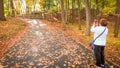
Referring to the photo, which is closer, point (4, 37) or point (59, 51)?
point (59, 51)

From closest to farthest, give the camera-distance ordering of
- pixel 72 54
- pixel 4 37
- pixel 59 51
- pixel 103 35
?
pixel 103 35
pixel 72 54
pixel 59 51
pixel 4 37

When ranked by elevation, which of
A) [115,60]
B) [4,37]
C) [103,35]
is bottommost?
[115,60]

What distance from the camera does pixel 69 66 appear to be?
6.69m

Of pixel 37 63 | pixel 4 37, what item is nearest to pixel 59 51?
pixel 37 63

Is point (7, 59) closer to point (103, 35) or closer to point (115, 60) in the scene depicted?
point (103, 35)

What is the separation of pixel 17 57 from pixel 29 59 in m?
0.71

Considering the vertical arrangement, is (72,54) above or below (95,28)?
below

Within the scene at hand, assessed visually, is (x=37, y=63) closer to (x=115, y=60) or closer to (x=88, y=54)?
(x=88, y=54)

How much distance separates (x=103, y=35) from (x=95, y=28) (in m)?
0.44

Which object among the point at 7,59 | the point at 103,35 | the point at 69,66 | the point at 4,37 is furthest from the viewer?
the point at 4,37

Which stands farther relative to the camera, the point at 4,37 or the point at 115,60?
the point at 4,37

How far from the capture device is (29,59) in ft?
24.7

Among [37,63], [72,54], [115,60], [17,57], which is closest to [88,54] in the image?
[72,54]

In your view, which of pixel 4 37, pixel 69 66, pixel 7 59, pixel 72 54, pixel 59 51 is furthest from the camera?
pixel 4 37
